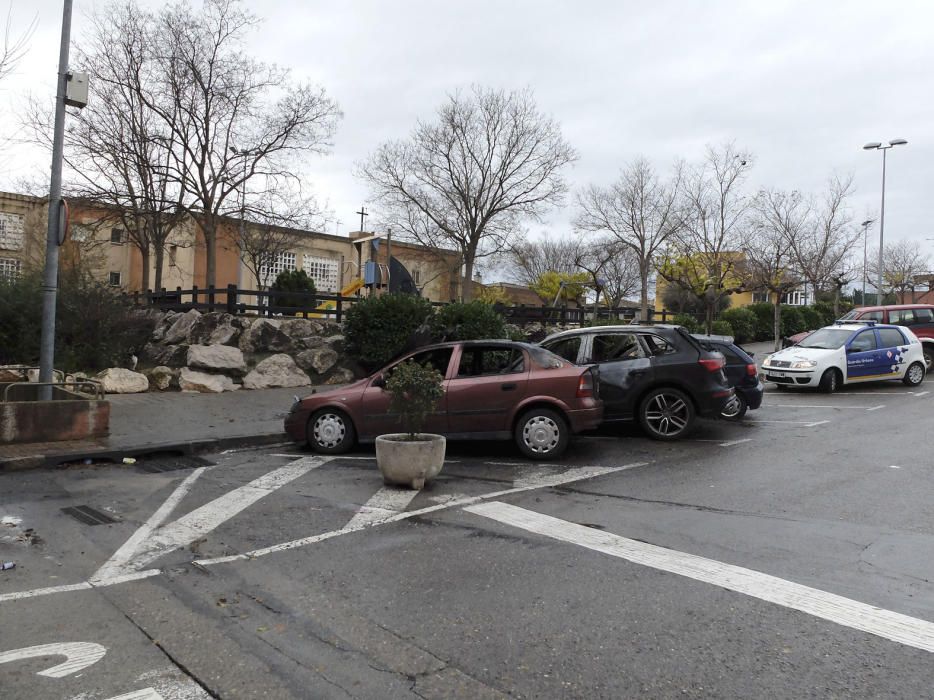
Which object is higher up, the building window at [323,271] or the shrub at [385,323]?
the building window at [323,271]

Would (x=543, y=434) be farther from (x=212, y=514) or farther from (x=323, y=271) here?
(x=323, y=271)

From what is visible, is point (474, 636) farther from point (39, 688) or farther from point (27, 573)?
point (27, 573)

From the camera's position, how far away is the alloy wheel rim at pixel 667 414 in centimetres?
1025

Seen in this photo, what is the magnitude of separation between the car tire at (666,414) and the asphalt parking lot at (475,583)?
1.81 m

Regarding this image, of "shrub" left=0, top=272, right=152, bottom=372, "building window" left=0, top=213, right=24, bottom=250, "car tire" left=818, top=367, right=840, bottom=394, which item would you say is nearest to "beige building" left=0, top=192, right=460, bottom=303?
"building window" left=0, top=213, right=24, bottom=250

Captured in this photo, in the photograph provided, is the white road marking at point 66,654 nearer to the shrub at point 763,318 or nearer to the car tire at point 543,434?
the car tire at point 543,434

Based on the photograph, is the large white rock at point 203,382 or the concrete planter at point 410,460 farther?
the large white rock at point 203,382

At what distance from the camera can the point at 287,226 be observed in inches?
998

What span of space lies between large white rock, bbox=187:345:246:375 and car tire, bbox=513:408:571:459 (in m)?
9.08

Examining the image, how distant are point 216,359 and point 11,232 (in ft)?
113

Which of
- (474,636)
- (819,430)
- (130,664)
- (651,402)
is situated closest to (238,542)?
(130,664)

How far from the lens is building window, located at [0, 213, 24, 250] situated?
131ft

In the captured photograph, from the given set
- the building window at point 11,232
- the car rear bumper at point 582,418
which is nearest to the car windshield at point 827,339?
the car rear bumper at point 582,418

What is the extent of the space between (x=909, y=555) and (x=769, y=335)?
30.8 meters
